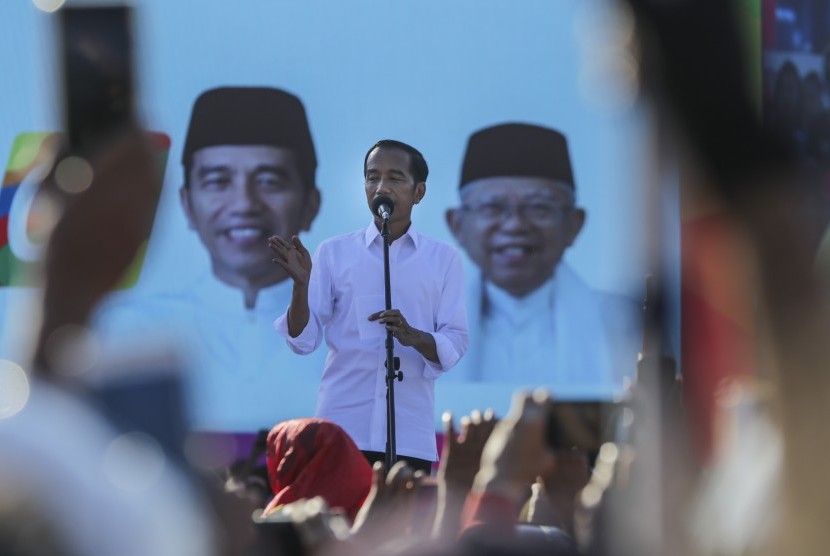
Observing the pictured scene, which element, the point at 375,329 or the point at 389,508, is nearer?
the point at 389,508

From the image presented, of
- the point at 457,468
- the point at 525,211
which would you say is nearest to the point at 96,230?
the point at 457,468

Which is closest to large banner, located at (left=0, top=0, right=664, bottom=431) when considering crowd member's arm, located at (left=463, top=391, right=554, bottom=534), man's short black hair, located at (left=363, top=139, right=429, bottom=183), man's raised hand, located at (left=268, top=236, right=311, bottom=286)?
man's short black hair, located at (left=363, top=139, right=429, bottom=183)

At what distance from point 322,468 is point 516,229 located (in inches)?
107

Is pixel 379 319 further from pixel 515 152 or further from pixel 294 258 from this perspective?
pixel 515 152

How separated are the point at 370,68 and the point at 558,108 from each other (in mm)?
736

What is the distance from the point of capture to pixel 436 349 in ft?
10.1

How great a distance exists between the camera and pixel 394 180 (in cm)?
324

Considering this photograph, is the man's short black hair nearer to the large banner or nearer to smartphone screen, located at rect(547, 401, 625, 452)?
smartphone screen, located at rect(547, 401, 625, 452)

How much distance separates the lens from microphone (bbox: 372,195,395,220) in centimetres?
310

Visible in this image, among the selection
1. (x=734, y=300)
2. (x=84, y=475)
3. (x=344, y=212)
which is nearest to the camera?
(x=84, y=475)

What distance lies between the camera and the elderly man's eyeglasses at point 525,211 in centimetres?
461

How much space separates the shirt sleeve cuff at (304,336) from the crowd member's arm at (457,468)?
1.47 meters

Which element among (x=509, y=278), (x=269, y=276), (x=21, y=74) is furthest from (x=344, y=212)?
(x=21, y=74)

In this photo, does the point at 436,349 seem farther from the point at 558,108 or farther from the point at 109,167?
the point at 109,167
